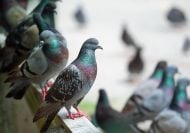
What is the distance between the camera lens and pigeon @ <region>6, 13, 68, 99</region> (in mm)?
3113

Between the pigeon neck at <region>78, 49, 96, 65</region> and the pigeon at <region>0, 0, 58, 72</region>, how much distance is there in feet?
2.60

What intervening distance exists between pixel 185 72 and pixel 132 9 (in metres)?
4.76

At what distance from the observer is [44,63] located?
3.15 m

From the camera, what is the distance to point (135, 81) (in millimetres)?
8008

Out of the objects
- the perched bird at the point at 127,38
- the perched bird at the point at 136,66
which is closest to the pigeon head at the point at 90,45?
the perched bird at the point at 136,66

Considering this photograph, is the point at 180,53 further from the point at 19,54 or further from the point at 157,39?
the point at 19,54

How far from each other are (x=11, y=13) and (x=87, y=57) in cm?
185

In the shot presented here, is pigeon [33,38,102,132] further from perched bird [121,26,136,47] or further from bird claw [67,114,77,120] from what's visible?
perched bird [121,26,136,47]

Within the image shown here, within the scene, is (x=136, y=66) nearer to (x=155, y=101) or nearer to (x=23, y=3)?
(x=155, y=101)

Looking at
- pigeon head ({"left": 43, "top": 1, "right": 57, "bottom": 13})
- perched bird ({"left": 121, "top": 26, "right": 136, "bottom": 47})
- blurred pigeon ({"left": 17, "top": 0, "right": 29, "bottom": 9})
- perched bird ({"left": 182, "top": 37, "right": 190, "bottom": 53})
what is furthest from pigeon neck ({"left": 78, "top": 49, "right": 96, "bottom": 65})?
perched bird ({"left": 121, "top": 26, "right": 136, "bottom": 47})

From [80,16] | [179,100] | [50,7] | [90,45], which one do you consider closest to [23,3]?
[50,7]

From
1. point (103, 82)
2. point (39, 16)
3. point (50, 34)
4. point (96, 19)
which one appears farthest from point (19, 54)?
point (96, 19)

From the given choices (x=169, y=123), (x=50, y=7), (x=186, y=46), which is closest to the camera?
(x=50, y=7)

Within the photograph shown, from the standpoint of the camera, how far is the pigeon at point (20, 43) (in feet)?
12.1
